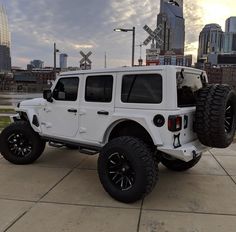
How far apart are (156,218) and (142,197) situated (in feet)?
1.43

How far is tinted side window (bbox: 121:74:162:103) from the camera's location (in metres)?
4.59

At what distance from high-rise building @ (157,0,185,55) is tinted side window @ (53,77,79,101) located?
14.2 m

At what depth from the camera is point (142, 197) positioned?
4516 millimetres

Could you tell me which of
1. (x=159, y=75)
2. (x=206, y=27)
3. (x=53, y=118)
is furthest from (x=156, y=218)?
(x=206, y=27)

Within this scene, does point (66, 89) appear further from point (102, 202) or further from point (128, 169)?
point (102, 202)

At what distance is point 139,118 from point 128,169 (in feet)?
2.49

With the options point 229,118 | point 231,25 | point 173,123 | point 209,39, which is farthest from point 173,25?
point 231,25

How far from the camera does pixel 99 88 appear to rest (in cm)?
533

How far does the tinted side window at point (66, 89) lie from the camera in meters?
5.73

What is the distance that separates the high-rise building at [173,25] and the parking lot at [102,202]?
1464 centimetres

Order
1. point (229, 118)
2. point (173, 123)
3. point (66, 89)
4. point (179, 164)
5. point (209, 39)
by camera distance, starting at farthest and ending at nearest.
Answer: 1. point (209, 39)
2. point (179, 164)
3. point (66, 89)
4. point (229, 118)
5. point (173, 123)

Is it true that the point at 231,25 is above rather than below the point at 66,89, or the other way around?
above

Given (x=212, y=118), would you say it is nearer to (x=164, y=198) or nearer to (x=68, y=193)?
(x=164, y=198)

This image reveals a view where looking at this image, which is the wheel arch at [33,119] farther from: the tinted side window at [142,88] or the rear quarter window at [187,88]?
the rear quarter window at [187,88]
